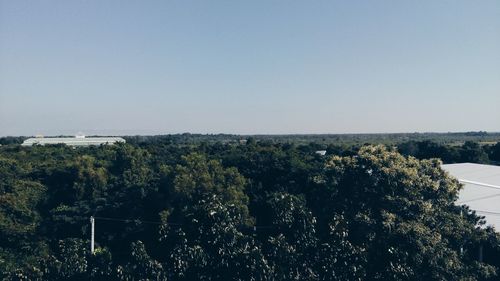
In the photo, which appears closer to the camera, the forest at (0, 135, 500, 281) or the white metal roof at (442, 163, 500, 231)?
the forest at (0, 135, 500, 281)

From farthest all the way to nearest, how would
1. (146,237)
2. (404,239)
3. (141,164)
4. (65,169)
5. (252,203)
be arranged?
(141,164) < (65,169) < (252,203) < (146,237) < (404,239)

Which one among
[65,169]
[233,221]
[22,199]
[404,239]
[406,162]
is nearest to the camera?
[404,239]

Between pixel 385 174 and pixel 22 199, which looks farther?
pixel 22 199

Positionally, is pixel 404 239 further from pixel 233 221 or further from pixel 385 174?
pixel 233 221

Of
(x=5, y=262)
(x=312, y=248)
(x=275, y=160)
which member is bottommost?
(x=5, y=262)

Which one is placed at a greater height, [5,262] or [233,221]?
[233,221]

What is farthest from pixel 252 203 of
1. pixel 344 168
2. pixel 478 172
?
pixel 478 172

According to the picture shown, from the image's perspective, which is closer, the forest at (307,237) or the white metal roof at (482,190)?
the forest at (307,237)

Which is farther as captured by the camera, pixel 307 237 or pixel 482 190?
Result: pixel 482 190
